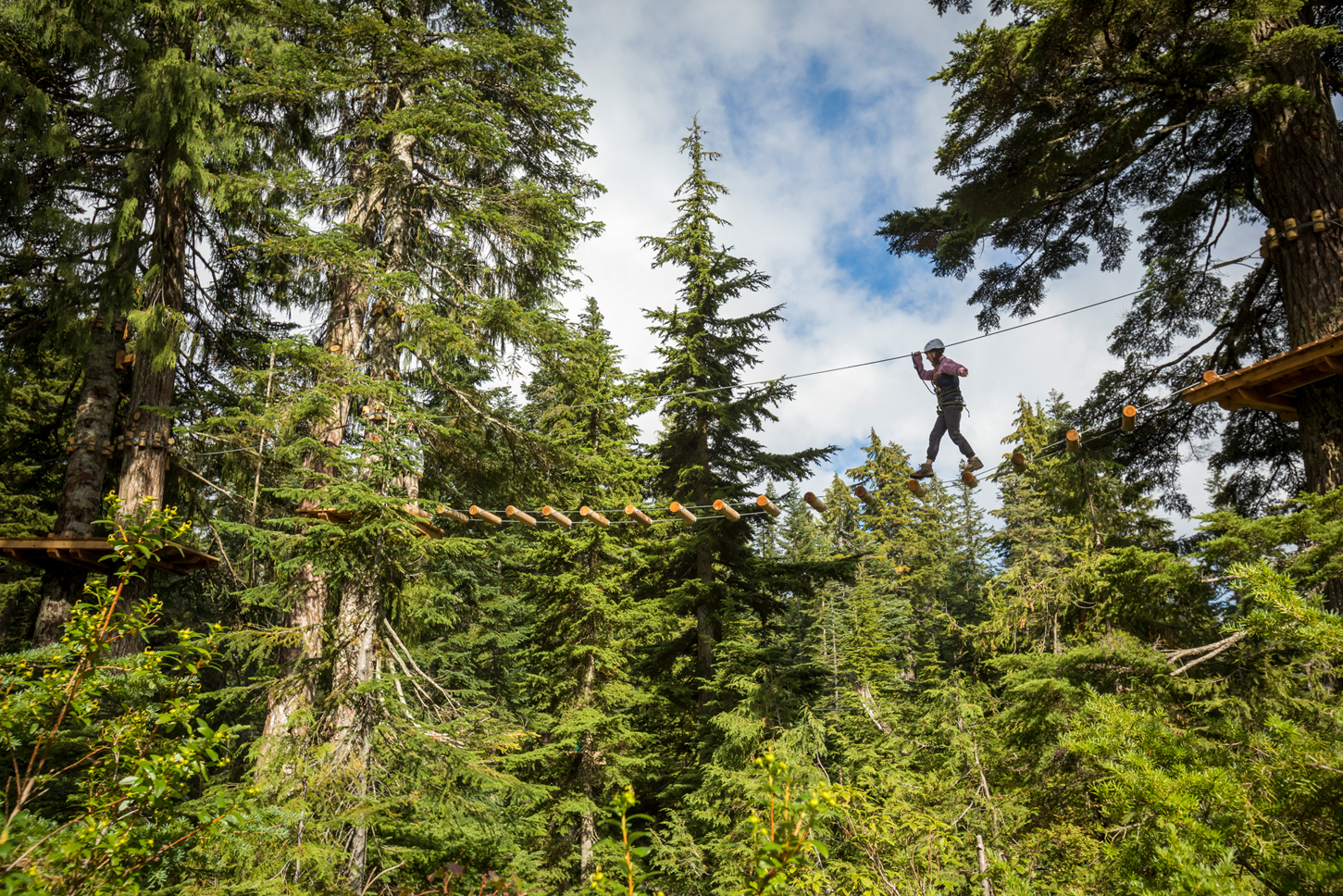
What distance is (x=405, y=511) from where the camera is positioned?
255 inches

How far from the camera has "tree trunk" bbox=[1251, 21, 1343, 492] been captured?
19.5ft

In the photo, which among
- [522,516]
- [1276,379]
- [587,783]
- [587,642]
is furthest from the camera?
[587,642]

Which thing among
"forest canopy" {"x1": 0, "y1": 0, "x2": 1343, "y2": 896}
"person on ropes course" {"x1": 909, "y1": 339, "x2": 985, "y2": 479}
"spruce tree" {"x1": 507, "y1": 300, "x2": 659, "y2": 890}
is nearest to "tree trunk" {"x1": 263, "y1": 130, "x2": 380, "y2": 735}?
"forest canopy" {"x1": 0, "y1": 0, "x2": 1343, "y2": 896}

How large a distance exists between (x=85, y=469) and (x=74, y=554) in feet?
4.55

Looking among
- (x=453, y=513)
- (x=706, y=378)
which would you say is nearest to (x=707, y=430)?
(x=706, y=378)

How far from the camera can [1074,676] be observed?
6.28m

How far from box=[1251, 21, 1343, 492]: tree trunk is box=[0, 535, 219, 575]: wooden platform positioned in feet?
38.4

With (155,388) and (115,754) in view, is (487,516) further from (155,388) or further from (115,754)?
(155,388)

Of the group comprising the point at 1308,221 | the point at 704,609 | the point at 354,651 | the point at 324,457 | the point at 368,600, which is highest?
the point at 1308,221

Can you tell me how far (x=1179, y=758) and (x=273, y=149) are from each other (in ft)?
43.5

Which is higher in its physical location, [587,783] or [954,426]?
[954,426]

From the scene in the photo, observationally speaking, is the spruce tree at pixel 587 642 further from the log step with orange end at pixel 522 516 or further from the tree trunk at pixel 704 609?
the log step with orange end at pixel 522 516

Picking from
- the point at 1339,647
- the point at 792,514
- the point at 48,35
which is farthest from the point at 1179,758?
the point at 792,514

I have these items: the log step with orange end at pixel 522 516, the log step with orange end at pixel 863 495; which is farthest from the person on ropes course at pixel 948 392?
the log step with orange end at pixel 522 516
